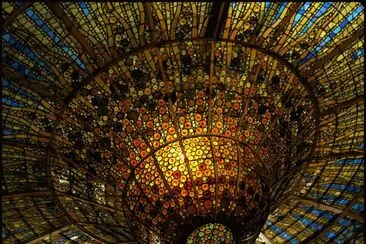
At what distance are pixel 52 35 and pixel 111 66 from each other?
1.06m

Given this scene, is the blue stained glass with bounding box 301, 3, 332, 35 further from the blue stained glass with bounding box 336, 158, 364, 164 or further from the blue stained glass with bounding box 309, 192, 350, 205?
the blue stained glass with bounding box 309, 192, 350, 205

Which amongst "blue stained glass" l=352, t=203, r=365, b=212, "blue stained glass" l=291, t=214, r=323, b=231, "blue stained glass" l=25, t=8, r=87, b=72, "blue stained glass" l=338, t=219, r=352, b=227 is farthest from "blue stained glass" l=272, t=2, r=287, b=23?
"blue stained glass" l=291, t=214, r=323, b=231

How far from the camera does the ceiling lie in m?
11.4

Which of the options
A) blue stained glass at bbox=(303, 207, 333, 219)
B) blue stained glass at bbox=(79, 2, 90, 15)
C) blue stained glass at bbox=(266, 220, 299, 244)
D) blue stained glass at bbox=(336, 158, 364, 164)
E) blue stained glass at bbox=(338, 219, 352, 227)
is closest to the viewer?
blue stained glass at bbox=(79, 2, 90, 15)

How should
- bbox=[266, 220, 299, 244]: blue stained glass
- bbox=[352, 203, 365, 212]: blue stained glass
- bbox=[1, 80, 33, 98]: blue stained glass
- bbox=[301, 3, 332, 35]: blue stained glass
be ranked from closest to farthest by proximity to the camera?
1. bbox=[301, 3, 332, 35]: blue stained glass
2. bbox=[1, 80, 33, 98]: blue stained glass
3. bbox=[352, 203, 365, 212]: blue stained glass
4. bbox=[266, 220, 299, 244]: blue stained glass

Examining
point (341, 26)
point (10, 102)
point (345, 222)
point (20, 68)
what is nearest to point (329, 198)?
point (345, 222)

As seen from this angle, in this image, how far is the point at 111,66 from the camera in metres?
11.6

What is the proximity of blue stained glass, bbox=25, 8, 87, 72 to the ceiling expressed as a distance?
2cm

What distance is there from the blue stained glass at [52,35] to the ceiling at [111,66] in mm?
16

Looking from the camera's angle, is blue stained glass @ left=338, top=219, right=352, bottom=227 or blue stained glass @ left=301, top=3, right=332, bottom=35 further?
blue stained glass @ left=338, top=219, right=352, bottom=227

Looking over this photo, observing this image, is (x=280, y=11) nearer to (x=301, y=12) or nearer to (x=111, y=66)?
(x=301, y=12)

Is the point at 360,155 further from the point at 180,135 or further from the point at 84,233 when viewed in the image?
the point at 84,233

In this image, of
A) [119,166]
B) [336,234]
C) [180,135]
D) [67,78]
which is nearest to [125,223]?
[119,166]

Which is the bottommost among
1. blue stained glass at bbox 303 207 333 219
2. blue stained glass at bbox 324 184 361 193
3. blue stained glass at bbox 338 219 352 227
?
blue stained glass at bbox 338 219 352 227
